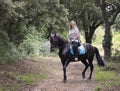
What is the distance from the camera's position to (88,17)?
44406mm

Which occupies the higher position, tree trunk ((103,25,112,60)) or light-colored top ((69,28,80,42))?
light-colored top ((69,28,80,42))

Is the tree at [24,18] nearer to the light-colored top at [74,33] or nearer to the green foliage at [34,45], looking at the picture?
the green foliage at [34,45]

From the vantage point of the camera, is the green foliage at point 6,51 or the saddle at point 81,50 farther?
the green foliage at point 6,51

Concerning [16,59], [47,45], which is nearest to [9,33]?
[16,59]

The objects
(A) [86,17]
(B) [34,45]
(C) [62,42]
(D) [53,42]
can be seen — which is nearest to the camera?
(D) [53,42]

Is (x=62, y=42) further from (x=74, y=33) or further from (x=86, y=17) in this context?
(x=86, y=17)

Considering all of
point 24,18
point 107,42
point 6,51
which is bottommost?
point 6,51

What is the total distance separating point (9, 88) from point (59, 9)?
2035 cm

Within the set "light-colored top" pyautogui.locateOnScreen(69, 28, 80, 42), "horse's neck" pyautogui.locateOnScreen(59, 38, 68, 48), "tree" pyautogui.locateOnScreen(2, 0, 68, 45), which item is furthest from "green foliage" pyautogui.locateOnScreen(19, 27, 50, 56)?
"light-colored top" pyautogui.locateOnScreen(69, 28, 80, 42)

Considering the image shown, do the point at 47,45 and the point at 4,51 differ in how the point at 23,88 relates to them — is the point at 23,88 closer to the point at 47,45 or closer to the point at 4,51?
the point at 4,51

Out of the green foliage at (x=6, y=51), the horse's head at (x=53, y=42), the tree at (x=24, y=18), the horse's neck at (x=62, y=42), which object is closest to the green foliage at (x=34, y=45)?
the tree at (x=24, y=18)

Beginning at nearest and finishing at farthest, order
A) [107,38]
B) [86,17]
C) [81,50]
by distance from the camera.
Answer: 1. [81,50]
2. [107,38]
3. [86,17]

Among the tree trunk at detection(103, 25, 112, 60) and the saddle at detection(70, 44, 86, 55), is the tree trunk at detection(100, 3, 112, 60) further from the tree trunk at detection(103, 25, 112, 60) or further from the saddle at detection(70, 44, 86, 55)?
the saddle at detection(70, 44, 86, 55)

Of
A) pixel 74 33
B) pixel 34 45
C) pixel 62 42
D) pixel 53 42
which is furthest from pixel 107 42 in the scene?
pixel 53 42
